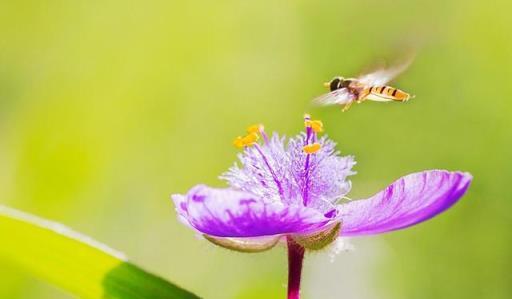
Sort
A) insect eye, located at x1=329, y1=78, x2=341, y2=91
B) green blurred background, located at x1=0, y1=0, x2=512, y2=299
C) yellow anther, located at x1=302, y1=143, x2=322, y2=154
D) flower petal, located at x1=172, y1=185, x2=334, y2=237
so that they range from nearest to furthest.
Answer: flower petal, located at x1=172, y1=185, x2=334, y2=237 < yellow anther, located at x1=302, y1=143, x2=322, y2=154 < insect eye, located at x1=329, y1=78, x2=341, y2=91 < green blurred background, located at x1=0, y1=0, x2=512, y2=299

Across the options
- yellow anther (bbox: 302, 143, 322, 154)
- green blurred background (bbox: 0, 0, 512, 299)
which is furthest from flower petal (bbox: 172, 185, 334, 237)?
green blurred background (bbox: 0, 0, 512, 299)

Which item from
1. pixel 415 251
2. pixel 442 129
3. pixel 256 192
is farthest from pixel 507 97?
pixel 256 192

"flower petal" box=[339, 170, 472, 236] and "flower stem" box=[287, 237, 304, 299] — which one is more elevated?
"flower petal" box=[339, 170, 472, 236]

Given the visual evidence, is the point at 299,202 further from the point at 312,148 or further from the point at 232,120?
the point at 232,120

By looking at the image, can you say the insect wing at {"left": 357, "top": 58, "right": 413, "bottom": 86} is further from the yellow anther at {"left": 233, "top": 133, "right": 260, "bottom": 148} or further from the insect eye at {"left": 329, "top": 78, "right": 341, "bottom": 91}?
the yellow anther at {"left": 233, "top": 133, "right": 260, "bottom": 148}

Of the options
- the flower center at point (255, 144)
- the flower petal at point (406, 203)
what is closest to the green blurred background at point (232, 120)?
the flower center at point (255, 144)

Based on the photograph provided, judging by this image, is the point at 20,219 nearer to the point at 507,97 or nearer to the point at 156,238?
the point at 156,238

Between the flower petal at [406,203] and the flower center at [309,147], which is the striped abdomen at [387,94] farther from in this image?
the flower petal at [406,203]
